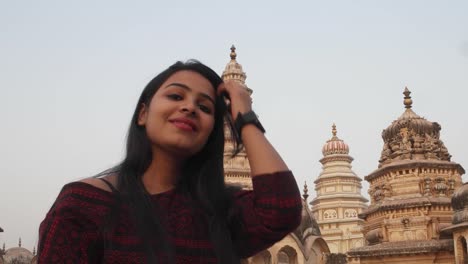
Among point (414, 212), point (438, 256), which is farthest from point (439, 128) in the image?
point (438, 256)

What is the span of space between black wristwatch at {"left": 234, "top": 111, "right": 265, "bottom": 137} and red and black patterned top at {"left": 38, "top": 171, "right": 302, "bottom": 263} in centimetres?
28

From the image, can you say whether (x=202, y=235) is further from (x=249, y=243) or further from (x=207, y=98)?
(x=207, y=98)

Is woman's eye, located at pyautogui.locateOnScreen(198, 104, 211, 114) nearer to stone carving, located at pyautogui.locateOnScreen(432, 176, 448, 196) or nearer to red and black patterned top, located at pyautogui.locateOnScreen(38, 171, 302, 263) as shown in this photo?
red and black patterned top, located at pyautogui.locateOnScreen(38, 171, 302, 263)

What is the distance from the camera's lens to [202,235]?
2209 millimetres

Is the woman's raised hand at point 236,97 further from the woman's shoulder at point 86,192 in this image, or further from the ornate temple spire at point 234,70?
the ornate temple spire at point 234,70

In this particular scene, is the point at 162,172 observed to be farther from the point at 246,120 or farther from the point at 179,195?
the point at 246,120

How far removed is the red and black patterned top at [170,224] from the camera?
199 cm

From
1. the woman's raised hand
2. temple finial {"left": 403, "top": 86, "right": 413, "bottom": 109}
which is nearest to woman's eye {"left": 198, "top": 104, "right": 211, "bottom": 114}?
the woman's raised hand

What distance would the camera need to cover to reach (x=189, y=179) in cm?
249

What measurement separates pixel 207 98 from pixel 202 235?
622mm

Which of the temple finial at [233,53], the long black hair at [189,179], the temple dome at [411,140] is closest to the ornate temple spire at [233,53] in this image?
the temple finial at [233,53]

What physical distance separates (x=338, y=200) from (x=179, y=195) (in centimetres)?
4959

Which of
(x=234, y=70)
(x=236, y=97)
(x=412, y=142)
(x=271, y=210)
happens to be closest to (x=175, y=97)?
(x=236, y=97)

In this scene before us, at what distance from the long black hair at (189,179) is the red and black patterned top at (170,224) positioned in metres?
0.04
